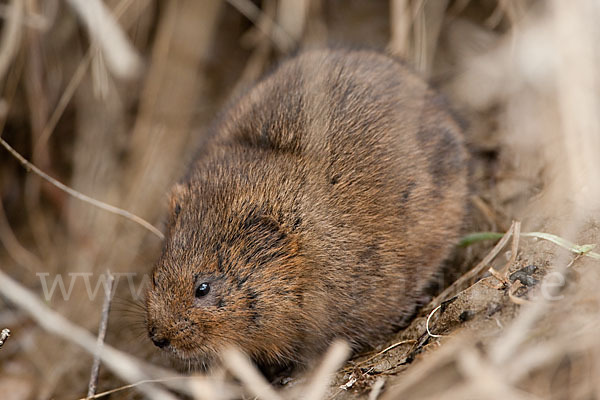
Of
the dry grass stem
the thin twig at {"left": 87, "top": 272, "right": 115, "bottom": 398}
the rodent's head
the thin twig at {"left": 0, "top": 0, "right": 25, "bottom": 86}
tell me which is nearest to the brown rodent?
the rodent's head

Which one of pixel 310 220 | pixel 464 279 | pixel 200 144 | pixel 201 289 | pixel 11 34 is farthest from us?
pixel 11 34

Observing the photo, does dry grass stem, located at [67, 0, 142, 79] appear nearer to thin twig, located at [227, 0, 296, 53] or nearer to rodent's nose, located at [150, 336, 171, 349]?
rodent's nose, located at [150, 336, 171, 349]

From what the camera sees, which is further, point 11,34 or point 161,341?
point 11,34

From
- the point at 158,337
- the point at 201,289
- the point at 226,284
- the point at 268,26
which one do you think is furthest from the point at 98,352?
the point at 268,26

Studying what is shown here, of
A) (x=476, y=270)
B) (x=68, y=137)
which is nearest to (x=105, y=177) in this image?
(x=68, y=137)

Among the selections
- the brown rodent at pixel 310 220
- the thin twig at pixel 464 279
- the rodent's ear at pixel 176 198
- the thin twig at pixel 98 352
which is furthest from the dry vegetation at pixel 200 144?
the rodent's ear at pixel 176 198

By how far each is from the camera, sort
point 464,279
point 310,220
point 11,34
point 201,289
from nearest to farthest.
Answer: point 201,289, point 310,220, point 464,279, point 11,34

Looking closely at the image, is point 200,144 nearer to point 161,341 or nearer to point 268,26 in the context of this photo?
point 268,26
